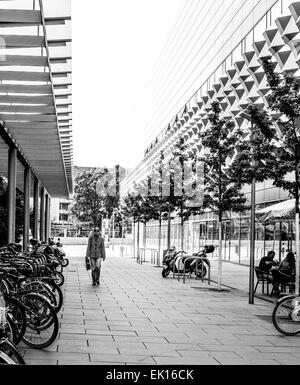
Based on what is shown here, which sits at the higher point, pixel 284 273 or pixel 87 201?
pixel 87 201

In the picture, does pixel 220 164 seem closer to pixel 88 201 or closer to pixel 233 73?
pixel 233 73

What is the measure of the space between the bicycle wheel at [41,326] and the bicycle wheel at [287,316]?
12.0ft

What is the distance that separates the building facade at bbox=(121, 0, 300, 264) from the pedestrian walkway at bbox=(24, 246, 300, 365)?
4.60 m

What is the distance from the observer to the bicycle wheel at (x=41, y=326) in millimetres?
7129

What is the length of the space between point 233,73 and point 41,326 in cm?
2374

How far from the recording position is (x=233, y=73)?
2889 centimetres

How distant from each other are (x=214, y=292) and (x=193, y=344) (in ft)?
24.5

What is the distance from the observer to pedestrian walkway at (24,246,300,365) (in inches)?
271

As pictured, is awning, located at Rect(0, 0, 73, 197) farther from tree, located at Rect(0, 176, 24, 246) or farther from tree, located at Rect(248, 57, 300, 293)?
tree, located at Rect(0, 176, 24, 246)

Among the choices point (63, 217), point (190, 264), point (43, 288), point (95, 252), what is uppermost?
point (63, 217)

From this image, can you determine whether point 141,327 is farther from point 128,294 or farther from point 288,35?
point 288,35

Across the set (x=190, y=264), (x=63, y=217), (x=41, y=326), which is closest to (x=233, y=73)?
(x=190, y=264)

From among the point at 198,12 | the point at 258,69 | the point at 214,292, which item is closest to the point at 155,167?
the point at 258,69

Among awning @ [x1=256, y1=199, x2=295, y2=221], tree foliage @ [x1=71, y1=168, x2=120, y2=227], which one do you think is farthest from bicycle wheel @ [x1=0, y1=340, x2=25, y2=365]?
tree foliage @ [x1=71, y1=168, x2=120, y2=227]
